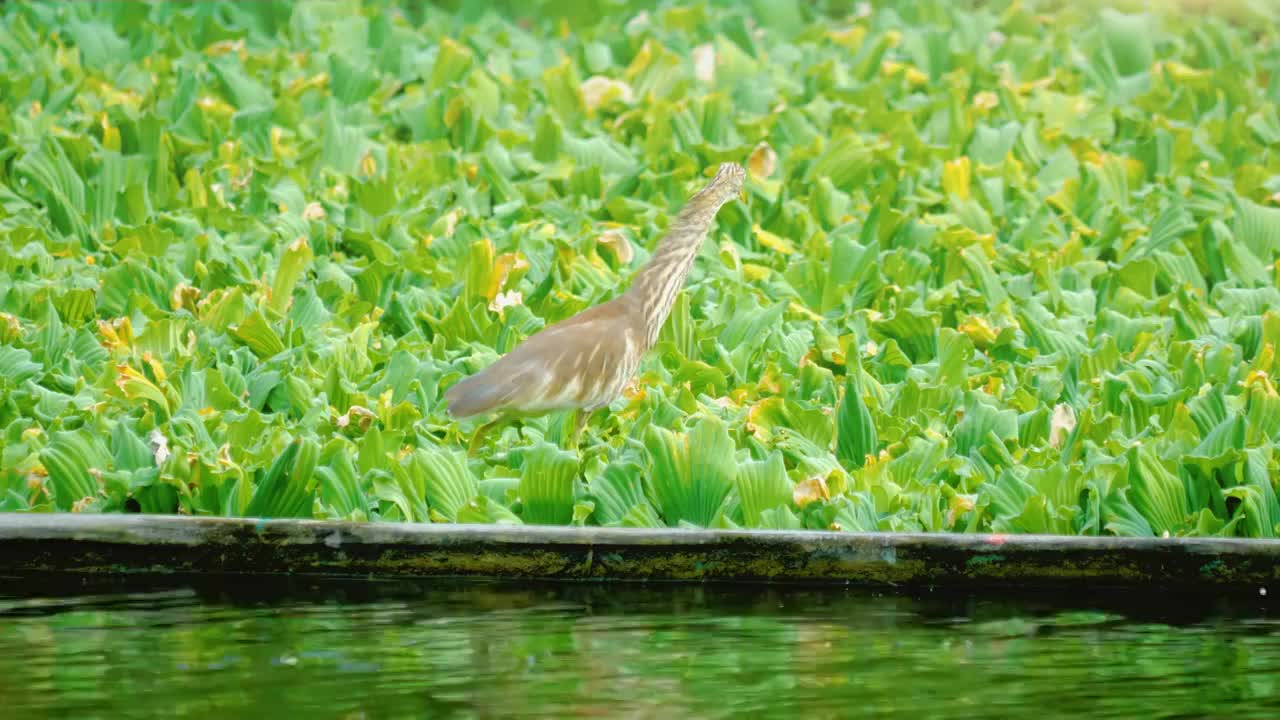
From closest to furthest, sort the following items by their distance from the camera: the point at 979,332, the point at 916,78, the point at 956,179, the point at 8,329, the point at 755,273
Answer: the point at 8,329 → the point at 979,332 → the point at 755,273 → the point at 956,179 → the point at 916,78

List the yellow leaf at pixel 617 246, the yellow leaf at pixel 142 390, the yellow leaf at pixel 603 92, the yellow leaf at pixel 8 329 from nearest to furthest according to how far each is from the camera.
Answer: the yellow leaf at pixel 142 390 → the yellow leaf at pixel 8 329 → the yellow leaf at pixel 617 246 → the yellow leaf at pixel 603 92

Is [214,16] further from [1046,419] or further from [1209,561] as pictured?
[1209,561]

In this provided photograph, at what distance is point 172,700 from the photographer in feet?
11.9

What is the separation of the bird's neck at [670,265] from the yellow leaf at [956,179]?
222 centimetres

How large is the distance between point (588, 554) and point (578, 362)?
0.55 metres

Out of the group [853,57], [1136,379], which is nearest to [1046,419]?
[1136,379]

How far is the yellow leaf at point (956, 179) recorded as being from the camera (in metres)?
7.69

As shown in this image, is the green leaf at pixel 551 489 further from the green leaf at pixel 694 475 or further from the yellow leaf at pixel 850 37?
the yellow leaf at pixel 850 37

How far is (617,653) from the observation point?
3.98 meters

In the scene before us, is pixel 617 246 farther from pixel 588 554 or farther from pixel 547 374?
pixel 588 554

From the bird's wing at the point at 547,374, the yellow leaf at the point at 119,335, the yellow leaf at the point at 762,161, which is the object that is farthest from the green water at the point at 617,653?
the yellow leaf at the point at 762,161

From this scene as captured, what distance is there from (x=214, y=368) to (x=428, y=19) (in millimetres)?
4971

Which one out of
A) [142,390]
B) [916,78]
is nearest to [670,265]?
[142,390]

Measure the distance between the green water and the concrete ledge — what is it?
6cm
